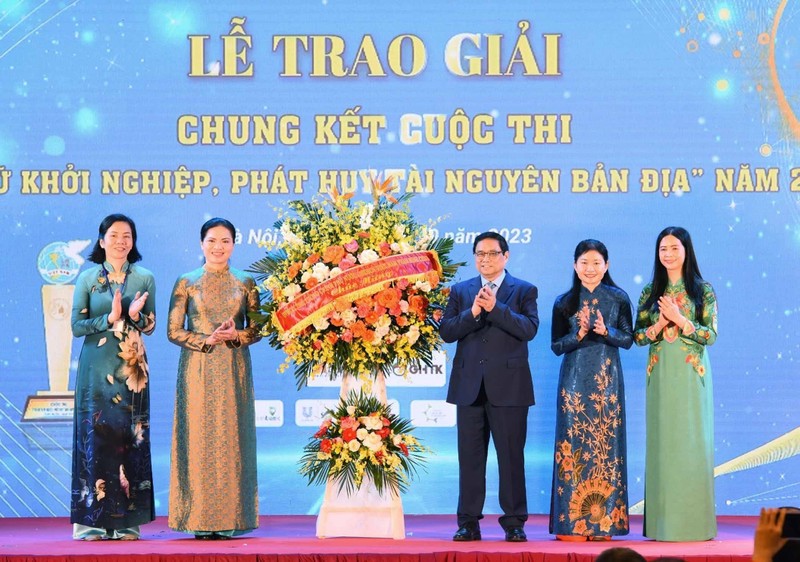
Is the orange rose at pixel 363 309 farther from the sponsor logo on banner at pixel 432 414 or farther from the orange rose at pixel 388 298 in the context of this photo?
the sponsor logo on banner at pixel 432 414

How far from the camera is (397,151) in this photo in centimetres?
624

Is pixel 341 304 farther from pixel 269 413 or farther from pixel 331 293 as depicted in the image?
pixel 269 413

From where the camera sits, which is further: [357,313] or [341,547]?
[357,313]

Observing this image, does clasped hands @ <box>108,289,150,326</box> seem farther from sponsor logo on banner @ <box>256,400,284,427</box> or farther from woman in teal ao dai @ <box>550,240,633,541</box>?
woman in teal ao dai @ <box>550,240,633,541</box>

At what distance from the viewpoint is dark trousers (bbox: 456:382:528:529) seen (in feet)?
16.4

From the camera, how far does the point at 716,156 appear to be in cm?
620

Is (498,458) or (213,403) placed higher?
(213,403)

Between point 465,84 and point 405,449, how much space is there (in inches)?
85.4

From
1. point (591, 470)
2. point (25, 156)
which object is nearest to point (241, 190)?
point (25, 156)

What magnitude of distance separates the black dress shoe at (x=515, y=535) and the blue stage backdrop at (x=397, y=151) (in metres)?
1.16

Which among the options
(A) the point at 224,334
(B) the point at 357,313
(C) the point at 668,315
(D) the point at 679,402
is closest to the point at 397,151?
(B) the point at 357,313

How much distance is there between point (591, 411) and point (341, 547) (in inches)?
50.4

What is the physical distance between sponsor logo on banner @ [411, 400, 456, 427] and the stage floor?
68 cm

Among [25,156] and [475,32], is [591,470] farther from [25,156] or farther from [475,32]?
[25,156]
